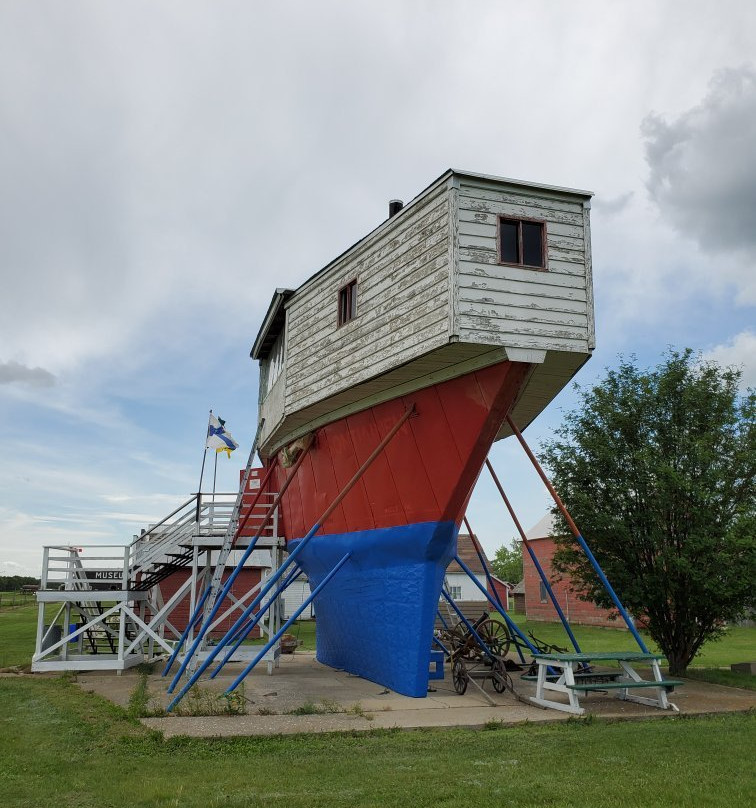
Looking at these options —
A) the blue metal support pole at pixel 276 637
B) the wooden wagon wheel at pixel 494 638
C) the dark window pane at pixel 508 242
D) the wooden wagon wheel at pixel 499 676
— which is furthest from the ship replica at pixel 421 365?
the wooden wagon wheel at pixel 494 638

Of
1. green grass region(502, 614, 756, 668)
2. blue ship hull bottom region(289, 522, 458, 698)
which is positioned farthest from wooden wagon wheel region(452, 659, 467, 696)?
green grass region(502, 614, 756, 668)

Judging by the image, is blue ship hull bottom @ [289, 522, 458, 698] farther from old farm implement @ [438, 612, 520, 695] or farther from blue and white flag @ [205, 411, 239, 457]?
blue and white flag @ [205, 411, 239, 457]

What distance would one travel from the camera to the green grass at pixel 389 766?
6469mm

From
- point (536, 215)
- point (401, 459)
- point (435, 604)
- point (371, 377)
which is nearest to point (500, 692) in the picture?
point (435, 604)

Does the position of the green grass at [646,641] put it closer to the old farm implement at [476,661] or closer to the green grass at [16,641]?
the old farm implement at [476,661]

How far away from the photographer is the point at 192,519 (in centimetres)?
1662

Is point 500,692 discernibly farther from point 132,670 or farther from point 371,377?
point 132,670

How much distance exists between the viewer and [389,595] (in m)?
12.1

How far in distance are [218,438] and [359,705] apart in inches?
336

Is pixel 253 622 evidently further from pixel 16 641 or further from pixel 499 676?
pixel 16 641

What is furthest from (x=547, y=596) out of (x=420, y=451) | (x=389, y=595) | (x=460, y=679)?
(x=420, y=451)

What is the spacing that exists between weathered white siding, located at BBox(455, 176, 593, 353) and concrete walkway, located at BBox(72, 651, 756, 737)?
5.25m

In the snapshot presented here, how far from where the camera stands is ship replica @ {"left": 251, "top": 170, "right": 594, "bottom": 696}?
10.3m

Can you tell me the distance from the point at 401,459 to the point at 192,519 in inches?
264
